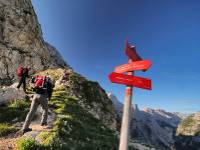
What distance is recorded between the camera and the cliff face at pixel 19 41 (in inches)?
2677

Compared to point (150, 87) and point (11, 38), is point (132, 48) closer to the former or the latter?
point (150, 87)

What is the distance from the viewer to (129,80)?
33.7 feet

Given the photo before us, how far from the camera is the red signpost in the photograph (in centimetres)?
988

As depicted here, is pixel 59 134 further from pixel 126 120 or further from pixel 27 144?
pixel 126 120

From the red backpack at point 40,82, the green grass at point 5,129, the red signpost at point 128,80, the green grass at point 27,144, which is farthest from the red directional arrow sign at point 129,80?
the green grass at point 5,129

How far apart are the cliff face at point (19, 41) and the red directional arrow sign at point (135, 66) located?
5460cm

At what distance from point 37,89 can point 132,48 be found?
397 inches

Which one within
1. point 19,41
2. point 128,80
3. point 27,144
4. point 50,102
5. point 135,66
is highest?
point 19,41

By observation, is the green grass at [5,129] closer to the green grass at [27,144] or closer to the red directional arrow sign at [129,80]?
the green grass at [27,144]

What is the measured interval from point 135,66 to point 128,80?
0.64 m

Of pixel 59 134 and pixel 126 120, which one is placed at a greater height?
pixel 126 120

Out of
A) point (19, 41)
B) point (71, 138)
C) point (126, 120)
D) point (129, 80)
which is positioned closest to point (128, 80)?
point (129, 80)

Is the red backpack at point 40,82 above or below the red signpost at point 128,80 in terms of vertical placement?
above

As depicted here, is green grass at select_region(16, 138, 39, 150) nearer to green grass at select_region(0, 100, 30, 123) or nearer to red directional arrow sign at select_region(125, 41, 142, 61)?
green grass at select_region(0, 100, 30, 123)
